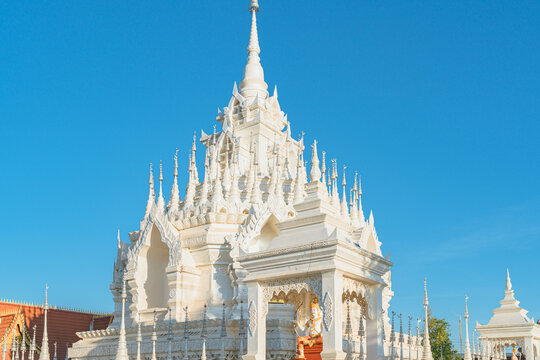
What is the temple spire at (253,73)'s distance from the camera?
34.2m

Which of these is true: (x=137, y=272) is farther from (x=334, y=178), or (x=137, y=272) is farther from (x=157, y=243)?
(x=334, y=178)

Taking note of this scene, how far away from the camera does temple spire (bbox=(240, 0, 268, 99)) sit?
34.2 meters

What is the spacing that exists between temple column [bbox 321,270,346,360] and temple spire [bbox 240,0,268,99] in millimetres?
22499

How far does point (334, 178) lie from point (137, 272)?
10189mm

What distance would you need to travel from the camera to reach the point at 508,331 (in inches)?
975

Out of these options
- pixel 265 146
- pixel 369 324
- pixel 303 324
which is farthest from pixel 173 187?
pixel 369 324

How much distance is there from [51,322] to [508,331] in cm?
2209

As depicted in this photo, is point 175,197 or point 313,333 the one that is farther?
point 175,197

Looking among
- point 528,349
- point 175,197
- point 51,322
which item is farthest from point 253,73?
point 528,349

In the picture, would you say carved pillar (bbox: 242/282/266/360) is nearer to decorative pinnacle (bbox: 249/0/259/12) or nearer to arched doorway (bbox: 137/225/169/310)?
arched doorway (bbox: 137/225/169/310)

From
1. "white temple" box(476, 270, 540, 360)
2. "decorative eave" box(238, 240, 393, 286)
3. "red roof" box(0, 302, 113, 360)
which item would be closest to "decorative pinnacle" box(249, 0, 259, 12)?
"red roof" box(0, 302, 113, 360)

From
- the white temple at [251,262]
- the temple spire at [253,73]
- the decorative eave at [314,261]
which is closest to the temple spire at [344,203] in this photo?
the white temple at [251,262]

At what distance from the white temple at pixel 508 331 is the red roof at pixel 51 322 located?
1804cm

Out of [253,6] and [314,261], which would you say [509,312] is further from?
[253,6]
